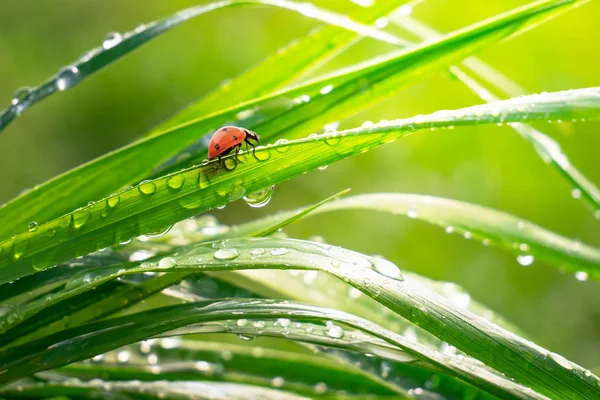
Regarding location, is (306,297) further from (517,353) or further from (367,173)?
(367,173)

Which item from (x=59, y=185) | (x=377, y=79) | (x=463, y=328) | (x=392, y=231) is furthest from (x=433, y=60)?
(x=392, y=231)

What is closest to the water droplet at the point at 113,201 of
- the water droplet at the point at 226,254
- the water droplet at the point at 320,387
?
the water droplet at the point at 226,254

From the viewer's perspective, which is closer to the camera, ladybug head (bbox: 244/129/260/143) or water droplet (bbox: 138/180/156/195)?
water droplet (bbox: 138/180/156/195)

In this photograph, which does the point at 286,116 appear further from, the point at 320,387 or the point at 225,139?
the point at 320,387

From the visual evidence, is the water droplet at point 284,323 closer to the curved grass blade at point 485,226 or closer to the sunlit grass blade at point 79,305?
the sunlit grass blade at point 79,305

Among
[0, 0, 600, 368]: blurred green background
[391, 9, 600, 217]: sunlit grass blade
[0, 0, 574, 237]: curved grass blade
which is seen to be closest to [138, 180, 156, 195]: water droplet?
[0, 0, 574, 237]: curved grass blade

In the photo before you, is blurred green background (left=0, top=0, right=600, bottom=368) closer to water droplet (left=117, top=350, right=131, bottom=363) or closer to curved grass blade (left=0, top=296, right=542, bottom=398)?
water droplet (left=117, top=350, right=131, bottom=363)

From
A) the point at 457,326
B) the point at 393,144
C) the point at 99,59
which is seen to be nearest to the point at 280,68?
the point at 99,59
